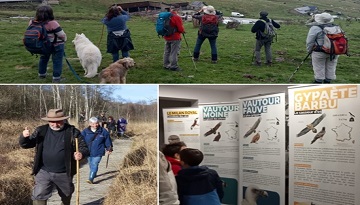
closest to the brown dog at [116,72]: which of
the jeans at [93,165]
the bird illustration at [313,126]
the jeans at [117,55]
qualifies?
the jeans at [117,55]

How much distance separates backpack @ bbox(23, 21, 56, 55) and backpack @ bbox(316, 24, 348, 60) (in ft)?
9.60

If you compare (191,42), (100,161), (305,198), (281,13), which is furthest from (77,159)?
(281,13)

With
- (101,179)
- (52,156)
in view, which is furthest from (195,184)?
(52,156)

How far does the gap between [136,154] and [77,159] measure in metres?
0.60

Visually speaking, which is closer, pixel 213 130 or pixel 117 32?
pixel 117 32

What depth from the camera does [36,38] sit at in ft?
19.7

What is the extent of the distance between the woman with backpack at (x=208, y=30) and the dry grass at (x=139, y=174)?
115cm

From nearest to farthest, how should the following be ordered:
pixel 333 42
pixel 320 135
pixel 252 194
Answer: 1. pixel 320 135
2. pixel 333 42
3. pixel 252 194

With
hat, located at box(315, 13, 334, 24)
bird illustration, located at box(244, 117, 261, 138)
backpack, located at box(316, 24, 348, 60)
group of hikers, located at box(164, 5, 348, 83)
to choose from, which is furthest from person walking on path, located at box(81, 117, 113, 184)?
hat, located at box(315, 13, 334, 24)

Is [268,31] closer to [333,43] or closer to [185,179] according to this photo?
[333,43]

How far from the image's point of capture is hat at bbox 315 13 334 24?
258 inches

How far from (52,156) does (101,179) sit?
1.77ft

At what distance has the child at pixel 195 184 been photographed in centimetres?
610

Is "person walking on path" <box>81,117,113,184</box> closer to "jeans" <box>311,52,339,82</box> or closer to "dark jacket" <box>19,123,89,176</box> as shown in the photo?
"dark jacket" <box>19,123,89,176</box>
